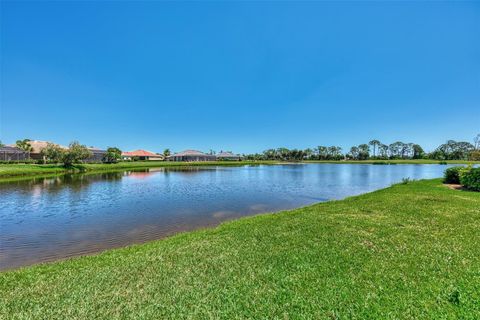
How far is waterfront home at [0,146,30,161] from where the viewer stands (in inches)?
2298

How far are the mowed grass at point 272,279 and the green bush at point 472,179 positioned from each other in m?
13.1

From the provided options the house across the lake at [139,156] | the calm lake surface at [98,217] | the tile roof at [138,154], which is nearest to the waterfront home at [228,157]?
the house across the lake at [139,156]

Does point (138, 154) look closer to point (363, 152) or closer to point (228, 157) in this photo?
point (228, 157)

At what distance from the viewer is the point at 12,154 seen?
201ft

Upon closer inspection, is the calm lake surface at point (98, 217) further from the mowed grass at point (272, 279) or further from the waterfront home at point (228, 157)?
the waterfront home at point (228, 157)

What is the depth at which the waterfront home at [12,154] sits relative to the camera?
5838 cm

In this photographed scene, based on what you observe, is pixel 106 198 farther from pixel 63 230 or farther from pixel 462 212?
pixel 462 212

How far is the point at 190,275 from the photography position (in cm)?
526

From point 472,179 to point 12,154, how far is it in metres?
92.3

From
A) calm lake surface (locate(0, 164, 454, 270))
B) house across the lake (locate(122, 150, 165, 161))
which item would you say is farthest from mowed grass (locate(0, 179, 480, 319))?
house across the lake (locate(122, 150, 165, 161))

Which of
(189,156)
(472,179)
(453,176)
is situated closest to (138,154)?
(189,156)

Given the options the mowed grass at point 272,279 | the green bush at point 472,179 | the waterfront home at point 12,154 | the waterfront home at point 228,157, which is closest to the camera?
the mowed grass at point 272,279

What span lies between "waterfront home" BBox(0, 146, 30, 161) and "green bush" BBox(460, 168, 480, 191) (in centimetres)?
8979

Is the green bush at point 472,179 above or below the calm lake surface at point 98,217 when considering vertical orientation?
above
